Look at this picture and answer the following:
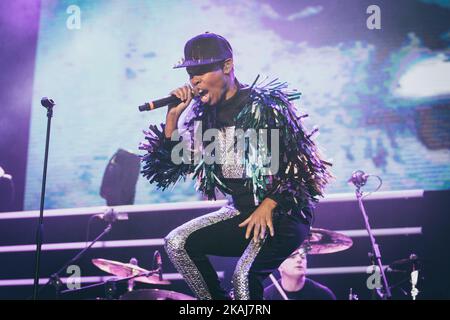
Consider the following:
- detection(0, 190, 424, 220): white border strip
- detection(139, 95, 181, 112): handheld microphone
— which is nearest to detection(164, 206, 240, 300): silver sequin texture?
detection(139, 95, 181, 112): handheld microphone

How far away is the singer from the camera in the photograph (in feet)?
8.20

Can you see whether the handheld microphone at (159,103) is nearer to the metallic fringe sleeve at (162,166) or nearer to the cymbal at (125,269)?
the metallic fringe sleeve at (162,166)

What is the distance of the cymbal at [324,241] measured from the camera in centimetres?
413

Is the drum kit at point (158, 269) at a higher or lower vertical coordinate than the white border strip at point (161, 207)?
lower

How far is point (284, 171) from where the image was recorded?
2602 millimetres

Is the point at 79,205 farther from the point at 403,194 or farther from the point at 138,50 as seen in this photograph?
the point at 403,194

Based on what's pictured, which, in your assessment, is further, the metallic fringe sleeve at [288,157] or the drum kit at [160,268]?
the drum kit at [160,268]

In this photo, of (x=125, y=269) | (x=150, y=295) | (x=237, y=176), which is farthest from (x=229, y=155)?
(x=125, y=269)

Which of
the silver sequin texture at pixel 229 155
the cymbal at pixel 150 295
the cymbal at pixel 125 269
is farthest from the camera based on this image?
the cymbal at pixel 125 269

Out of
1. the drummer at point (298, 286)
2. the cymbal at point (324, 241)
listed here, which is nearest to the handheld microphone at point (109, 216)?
the drummer at point (298, 286)

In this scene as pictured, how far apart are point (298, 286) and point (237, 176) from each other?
6.98 feet

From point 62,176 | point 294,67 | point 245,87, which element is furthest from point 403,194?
point 62,176
